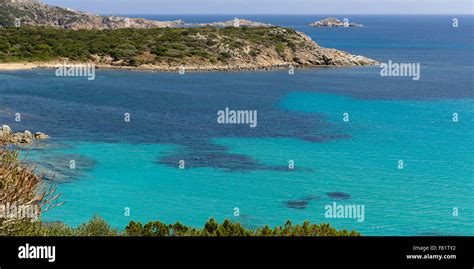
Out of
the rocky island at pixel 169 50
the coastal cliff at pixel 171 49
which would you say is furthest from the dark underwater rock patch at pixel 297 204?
the rocky island at pixel 169 50

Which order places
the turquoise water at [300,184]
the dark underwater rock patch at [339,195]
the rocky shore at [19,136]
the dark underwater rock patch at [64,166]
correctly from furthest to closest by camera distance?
1. the rocky shore at [19,136]
2. the dark underwater rock patch at [64,166]
3. the dark underwater rock patch at [339,195]
4. the turquoise water at [300,184]

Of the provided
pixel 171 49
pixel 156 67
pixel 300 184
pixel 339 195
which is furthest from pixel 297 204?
pixel 171 49

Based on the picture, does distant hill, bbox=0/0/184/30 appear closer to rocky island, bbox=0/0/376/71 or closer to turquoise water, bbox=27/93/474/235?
rocky island, bbox=0/0/376/71

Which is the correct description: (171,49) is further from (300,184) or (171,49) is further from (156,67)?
(300,184)

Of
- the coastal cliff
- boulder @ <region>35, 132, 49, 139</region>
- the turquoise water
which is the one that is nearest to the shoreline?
the coastal cliff

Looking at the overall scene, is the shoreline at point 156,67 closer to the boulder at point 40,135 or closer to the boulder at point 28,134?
the boulder at point 40,135

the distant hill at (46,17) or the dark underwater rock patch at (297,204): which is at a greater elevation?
the distant hill at (46,17)

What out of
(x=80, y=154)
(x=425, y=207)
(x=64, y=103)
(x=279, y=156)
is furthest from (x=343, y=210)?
(x=64, y=103)

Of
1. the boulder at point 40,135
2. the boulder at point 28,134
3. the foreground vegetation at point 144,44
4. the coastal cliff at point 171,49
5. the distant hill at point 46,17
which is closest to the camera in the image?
the boulder at point 28,134
